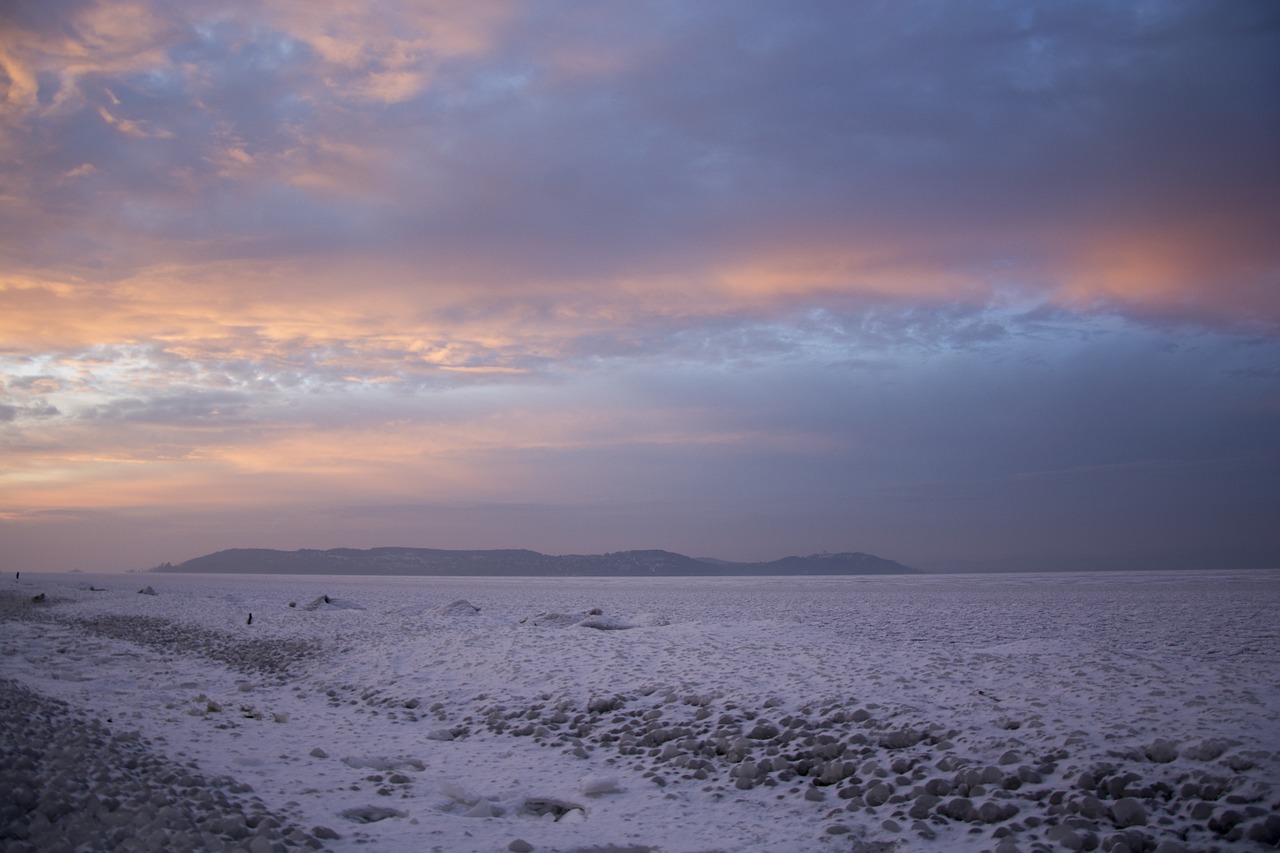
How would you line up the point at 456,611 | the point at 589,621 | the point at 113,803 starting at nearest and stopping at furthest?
1. the point at 113,803
2. the point at 589,621
3. the point at 456,611

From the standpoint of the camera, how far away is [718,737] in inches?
433

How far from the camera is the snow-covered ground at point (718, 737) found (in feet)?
25.0

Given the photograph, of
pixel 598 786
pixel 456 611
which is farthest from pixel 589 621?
pixel 598 786

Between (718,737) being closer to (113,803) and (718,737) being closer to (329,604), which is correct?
(113,803)

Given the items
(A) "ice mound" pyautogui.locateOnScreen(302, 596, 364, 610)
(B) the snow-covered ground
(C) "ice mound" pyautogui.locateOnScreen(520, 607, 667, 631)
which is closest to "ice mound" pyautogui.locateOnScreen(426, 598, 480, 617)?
(C) "ice mound" pyautogui.locateOnScreen(520, 607, 667, 631)

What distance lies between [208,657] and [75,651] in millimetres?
3361

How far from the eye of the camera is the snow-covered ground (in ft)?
25.0

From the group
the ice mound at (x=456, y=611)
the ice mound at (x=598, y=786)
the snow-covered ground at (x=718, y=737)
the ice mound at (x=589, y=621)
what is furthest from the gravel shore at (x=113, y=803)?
the ice mound at (x=456, y=611)

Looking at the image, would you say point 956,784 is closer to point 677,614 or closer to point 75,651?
point 75,651

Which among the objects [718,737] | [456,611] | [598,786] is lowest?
[456,611]

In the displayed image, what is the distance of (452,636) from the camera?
2070cm

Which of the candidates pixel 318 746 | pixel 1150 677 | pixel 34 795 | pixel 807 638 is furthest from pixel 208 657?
pixel 1150 677

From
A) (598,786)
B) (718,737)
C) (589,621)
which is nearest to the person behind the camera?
(598,786)

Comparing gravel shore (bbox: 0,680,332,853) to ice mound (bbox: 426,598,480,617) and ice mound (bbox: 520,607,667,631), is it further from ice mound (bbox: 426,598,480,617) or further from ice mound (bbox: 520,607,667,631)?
ice mound (bbox: 426,598,480,617)
